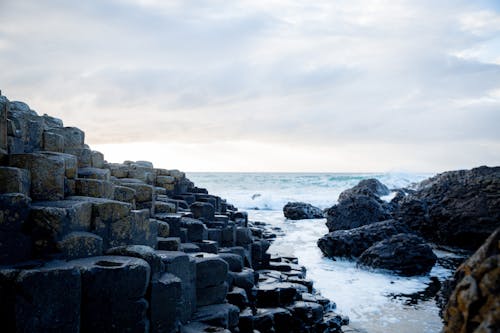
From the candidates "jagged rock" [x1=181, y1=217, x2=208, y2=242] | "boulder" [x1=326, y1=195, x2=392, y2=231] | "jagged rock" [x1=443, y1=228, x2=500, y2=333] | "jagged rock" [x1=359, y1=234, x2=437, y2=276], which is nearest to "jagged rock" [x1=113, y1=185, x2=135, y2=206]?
"jagged rock" [x1=181, y1=217, x2=208, y2=242]

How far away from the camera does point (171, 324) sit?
429 centimetres

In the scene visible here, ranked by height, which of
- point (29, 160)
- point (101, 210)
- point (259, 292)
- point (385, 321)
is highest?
point (29, 160)

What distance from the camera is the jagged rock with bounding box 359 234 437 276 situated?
1051cm

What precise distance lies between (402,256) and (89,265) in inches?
348

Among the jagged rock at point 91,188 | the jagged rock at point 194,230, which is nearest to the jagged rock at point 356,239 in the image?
the jagged rock at point 194,230

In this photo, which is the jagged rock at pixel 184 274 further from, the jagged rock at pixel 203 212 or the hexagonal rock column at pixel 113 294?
the jagged rock at pixel 203 212

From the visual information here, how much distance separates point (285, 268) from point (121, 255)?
18.3 feet

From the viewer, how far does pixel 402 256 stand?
421 inches

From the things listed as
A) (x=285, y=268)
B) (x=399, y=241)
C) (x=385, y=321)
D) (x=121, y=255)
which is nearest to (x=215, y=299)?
(x=121, y=255)

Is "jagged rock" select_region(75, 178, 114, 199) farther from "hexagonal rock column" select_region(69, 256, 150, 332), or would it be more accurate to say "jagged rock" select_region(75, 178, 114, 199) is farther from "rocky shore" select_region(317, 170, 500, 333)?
"rocky shore" select_region(317, 170, 500, 333)

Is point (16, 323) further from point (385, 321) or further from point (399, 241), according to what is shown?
point (399, 241)

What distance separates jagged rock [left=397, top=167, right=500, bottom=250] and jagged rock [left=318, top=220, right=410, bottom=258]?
1938mm

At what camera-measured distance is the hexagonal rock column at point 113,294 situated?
3.65 metres

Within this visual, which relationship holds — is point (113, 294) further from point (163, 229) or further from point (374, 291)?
point (374, 291)
